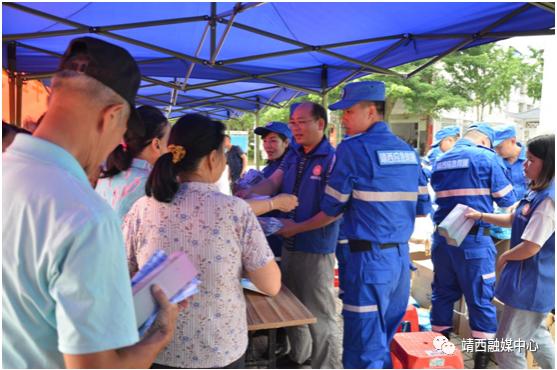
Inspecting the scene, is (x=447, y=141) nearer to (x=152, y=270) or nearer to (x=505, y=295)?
(x=505, y=295)

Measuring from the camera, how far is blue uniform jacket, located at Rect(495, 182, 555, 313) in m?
2.59

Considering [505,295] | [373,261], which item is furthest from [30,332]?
[505,295]

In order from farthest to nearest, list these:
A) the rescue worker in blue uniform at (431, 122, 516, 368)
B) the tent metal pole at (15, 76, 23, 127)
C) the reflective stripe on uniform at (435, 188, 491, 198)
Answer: the tent metal pole at (15, 76, 23, 127) → the reflective stripe on uniform at (435, 188, 491, 198) → the rescue worker in blue uniform at (431, 122, 516, 368)

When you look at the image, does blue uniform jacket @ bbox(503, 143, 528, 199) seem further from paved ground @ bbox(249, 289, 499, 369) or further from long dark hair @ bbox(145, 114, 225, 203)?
long dark hair @ bbox(145, 114, 225, 203)

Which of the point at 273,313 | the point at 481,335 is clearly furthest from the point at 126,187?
the point at 481,335

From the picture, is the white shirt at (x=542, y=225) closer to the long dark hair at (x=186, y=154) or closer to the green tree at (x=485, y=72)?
the long dark hair at (x=186, y=154)

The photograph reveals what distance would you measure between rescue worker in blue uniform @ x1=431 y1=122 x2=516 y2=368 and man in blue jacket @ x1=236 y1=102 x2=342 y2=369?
51.8 inches

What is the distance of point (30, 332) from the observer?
812 mm

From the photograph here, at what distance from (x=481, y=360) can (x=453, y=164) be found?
1.71 metres

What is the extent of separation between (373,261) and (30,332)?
2110 millimetres

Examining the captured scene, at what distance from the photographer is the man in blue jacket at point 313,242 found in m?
3.07

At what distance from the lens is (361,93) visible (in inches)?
108

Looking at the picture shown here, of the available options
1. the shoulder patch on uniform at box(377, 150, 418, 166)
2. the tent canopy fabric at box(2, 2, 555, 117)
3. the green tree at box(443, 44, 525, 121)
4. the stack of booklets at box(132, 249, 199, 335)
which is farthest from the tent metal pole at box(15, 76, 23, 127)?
the green tree at box(443, 44, 525, 121)

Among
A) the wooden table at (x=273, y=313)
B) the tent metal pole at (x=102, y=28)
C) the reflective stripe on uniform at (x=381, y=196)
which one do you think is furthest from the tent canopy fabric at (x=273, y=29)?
the wooden table at (x=273, y=313)
